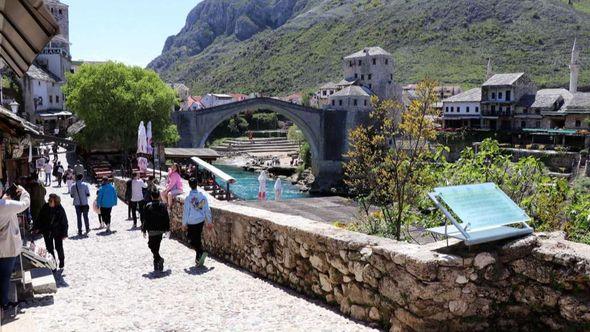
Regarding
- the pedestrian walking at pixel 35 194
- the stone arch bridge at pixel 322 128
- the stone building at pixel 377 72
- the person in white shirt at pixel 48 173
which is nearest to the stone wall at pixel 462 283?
the pedestrian walking at pixel 35 194

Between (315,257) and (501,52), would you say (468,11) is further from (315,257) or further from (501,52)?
(315,257)

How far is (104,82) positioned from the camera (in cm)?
3070

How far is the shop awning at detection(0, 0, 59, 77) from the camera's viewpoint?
3.27m

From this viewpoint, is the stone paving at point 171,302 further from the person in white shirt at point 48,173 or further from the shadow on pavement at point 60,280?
the person in white shirt at point 48,173

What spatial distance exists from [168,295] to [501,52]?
301ft

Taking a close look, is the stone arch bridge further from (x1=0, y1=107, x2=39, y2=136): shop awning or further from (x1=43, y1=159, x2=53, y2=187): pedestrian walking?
(x1=0, y1=107, x2=39, y2=136): shop awning

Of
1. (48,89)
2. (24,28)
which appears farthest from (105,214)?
(48,89)

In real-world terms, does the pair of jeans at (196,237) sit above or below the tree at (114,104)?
below

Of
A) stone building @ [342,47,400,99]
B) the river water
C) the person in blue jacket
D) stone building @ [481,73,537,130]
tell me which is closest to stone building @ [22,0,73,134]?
the river water

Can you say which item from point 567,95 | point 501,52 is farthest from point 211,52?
point 567,95

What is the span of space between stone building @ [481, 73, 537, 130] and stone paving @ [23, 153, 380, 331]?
48.7 meters

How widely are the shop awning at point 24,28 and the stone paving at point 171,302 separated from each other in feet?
8.32

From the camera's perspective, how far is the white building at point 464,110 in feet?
178

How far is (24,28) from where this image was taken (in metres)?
4.34
